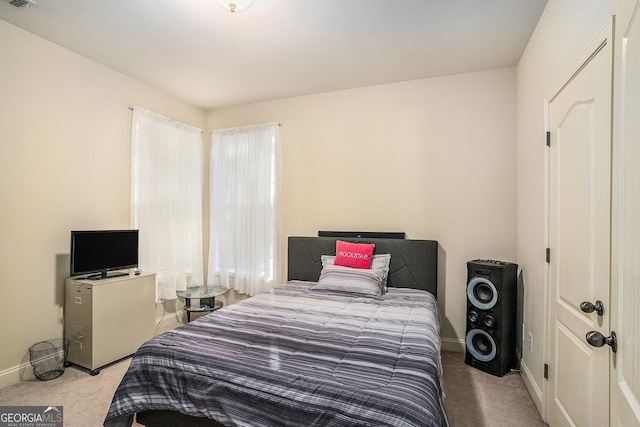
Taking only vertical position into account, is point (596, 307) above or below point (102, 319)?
above

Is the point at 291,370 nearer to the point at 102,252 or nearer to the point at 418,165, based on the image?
the point at 102,252

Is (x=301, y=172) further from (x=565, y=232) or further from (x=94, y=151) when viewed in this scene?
(x=565, y=232)

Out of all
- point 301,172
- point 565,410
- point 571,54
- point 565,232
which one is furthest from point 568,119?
point 301,172

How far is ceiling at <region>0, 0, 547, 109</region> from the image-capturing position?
7.88 ft

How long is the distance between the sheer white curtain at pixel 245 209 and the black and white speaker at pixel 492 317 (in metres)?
2.29

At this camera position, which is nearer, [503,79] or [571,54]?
[571,54]

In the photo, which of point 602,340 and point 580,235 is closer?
point 602,340

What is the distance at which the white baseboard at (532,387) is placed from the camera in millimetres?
2301

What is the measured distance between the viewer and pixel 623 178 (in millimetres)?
988

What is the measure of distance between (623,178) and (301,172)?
3398mm

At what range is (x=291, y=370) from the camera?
5.18 ft

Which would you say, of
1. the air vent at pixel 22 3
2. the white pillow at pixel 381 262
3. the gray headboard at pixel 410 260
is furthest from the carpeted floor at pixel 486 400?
the air vent at pixel 22 3

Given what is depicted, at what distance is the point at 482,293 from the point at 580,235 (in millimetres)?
1425

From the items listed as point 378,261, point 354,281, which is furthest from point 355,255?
point 354,281
